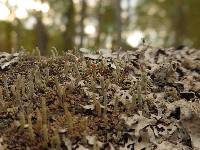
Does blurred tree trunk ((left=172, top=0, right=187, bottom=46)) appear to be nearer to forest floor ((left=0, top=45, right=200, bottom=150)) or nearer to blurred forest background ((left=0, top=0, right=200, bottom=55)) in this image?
blurred forest background ((left=0, top=0, right=200, bottom=55))

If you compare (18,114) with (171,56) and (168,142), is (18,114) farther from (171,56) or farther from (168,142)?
(171,56)

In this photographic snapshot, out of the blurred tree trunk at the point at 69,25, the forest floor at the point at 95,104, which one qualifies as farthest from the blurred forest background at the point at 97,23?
the forest floor at the point at 95,104

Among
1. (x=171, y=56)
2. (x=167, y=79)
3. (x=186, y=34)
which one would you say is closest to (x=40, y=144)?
(x=167, y=79)

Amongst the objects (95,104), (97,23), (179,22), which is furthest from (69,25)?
(95,104)

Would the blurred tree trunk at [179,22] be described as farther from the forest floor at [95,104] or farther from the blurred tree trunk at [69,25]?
the forest floor at [95,104]

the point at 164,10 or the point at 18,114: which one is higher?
the point at 164,10
